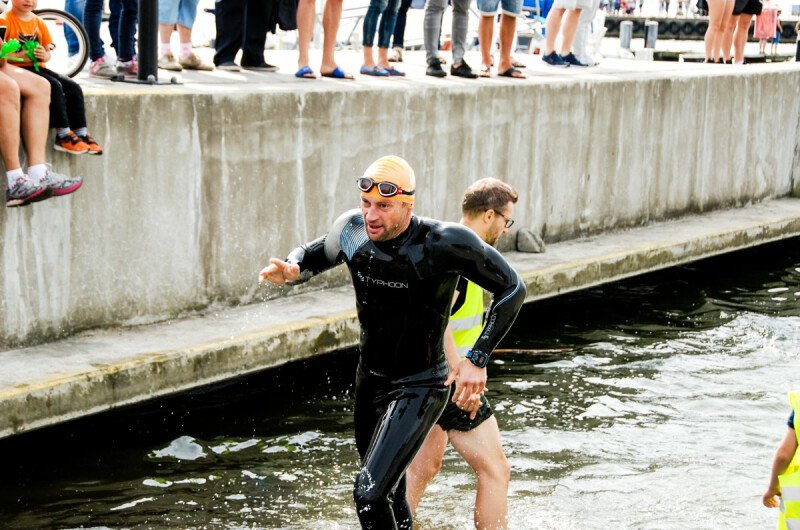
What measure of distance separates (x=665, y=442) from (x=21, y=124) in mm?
5063

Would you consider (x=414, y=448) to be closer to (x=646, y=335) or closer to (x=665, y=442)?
(x=665, y=442)

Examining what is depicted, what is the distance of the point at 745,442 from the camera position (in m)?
8.94

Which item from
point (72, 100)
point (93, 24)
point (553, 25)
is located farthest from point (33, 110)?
point (553, 25)

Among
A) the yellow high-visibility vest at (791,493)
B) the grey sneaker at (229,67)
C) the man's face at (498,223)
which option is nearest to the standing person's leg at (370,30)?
the grey sneaker at (229,67)

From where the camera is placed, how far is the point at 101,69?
994 centimetres

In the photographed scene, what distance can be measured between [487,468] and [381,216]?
1.46 meters

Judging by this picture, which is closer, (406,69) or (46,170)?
(46,170)

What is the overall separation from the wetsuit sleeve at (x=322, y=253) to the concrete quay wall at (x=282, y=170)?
2.90 metres

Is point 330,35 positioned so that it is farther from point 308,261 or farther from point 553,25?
point 308,261

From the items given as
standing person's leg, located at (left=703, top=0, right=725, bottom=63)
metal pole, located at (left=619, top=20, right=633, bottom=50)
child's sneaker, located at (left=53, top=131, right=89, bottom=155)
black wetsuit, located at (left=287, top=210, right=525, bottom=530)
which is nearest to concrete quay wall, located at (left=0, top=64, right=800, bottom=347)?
child's sneaker, located at (left=53, top=131, right=89, bottom=155)

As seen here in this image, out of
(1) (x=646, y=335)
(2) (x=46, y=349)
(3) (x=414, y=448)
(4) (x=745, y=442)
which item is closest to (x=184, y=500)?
(2) (x=46, y=349)

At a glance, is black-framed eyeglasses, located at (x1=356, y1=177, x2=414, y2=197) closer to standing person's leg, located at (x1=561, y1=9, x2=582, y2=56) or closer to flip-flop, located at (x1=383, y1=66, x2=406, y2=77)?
flip-flop, located at (x1=383, y1=66, x2=406, y2=77)

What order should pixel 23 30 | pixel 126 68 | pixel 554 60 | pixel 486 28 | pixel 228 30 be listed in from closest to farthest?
pixel 23 30 < pixel 126 68 < pixel 228 30 < pixel 486 28 < pixel 554 60

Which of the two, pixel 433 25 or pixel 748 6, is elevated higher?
pixel 748 6
